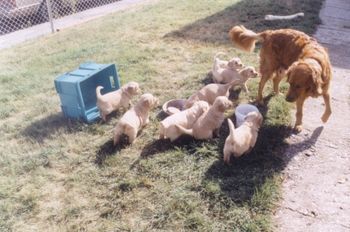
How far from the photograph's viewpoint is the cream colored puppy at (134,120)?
4.21 meters

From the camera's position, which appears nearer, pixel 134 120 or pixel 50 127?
pixel 134 120

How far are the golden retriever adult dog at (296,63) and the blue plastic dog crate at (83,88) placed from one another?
1.78 meters

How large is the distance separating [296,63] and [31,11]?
25.9 ft

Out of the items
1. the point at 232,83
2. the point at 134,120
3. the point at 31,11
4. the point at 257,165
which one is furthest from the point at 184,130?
the point at 31,11

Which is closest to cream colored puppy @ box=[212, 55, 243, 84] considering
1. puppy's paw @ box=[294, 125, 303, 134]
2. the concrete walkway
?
puppy's paw @ box=[294, 125, 303, 134]

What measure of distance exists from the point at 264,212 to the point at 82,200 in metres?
1.68

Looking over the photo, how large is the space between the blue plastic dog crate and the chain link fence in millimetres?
4392

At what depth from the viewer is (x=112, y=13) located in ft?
31.9

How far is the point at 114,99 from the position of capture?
4.76m

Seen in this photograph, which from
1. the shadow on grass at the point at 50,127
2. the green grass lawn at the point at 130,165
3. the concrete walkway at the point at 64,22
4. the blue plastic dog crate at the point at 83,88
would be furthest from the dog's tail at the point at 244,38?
the concrete walkway at the point at 64,22

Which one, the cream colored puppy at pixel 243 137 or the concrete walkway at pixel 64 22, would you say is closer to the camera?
the cream colored puppy at pixel 243 137

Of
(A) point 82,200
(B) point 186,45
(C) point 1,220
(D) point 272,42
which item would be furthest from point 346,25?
(C) point 1,220

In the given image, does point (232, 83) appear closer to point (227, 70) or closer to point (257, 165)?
point (227, 70)

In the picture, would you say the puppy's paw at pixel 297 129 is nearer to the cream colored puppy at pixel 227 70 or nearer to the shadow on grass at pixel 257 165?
the shadow on grass at pixel 257 165
